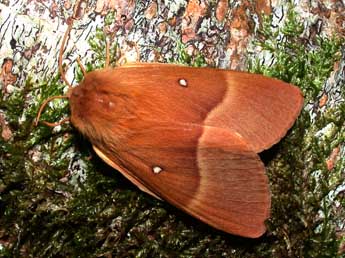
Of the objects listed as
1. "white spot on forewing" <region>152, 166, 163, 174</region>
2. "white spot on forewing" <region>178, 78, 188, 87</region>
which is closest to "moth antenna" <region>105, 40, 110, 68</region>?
"white spot on forewing" <region>178, 78, 188, 87</region>

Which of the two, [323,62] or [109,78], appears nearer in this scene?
[109,78]

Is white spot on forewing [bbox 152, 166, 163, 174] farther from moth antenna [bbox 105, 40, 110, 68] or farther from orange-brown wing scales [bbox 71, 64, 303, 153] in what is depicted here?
moth antenna [bbox 105, 40, 110, 68]

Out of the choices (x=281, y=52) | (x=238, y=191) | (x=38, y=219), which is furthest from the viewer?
(x=281, y=52)

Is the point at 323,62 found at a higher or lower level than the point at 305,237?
higher

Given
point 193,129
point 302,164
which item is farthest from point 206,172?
point 302,164

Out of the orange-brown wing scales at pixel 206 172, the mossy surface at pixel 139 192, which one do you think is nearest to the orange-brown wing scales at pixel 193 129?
the orange-brown wing scales at pixel 206 172

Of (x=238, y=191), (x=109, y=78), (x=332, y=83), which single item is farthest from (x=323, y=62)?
(x=109, y=78)

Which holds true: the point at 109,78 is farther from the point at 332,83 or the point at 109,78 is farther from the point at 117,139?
the point at 332,83
